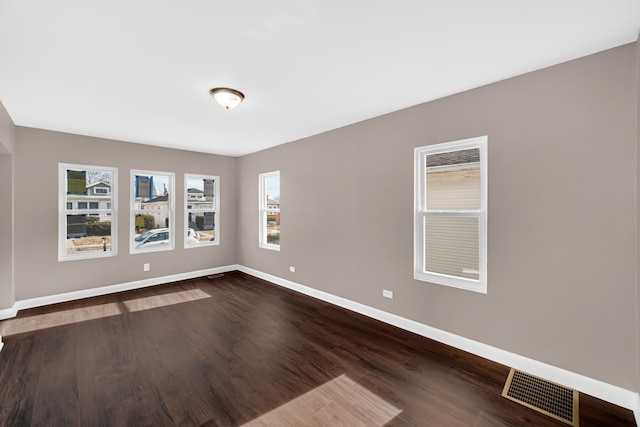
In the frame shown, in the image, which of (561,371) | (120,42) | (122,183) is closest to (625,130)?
(561,371)

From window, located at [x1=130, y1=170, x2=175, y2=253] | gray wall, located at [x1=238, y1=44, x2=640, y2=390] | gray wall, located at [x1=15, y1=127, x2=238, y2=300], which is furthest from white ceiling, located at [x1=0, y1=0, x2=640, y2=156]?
window, located at [x1=130, y1=170, x2=175, y2=253]

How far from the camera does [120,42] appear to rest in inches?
78.2

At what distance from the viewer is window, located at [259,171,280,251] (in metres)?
5.34

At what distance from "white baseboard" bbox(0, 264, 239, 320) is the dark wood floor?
0.94 feet

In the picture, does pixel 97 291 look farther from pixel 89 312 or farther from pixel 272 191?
pixel 272 191

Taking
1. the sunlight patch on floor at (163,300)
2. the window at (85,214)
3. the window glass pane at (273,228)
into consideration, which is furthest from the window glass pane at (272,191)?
the window at (85,214)

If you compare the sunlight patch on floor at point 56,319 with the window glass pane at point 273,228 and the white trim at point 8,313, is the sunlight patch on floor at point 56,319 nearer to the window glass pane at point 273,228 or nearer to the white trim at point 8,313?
the white trim at point 8,313

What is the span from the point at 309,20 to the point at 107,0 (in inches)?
46.4

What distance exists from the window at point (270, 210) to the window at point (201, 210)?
1.12 metres

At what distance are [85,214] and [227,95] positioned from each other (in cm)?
363

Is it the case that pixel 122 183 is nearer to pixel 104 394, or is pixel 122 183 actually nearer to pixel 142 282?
pixel 142 282

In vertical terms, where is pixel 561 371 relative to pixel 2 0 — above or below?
below

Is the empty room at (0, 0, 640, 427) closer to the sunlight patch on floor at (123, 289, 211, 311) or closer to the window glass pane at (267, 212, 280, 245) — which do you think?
the sunlight patch on floor at (123, 289, 211, 311)

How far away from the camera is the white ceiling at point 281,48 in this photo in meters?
1.68
